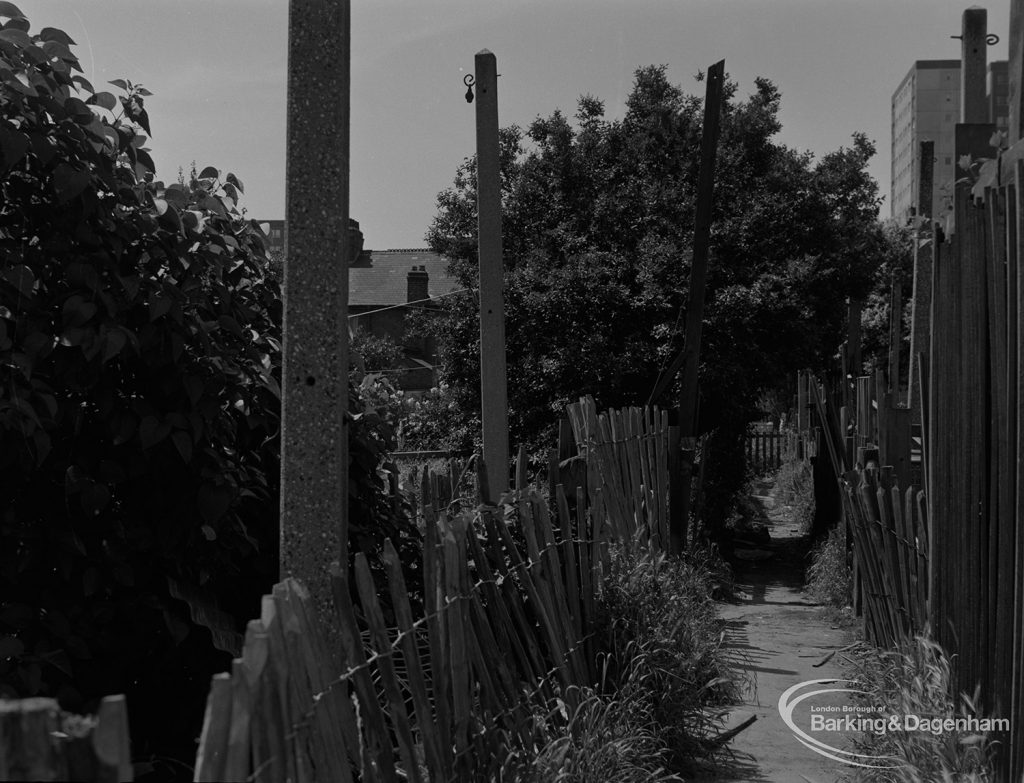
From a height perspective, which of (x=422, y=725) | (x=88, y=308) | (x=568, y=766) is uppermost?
(x=88, y=308)

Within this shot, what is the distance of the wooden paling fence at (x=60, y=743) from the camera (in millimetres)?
1357

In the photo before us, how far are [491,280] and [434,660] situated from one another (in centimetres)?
519

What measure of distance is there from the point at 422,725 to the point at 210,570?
1.15 m

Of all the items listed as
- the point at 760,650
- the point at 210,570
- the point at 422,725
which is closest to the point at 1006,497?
the point at 422,725

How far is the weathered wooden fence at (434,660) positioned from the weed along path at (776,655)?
95 centimetres

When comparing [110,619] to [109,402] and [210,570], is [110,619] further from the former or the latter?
[109,402]

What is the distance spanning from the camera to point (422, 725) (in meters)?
3.13

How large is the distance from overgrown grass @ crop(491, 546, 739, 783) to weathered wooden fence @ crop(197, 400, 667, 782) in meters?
0.09

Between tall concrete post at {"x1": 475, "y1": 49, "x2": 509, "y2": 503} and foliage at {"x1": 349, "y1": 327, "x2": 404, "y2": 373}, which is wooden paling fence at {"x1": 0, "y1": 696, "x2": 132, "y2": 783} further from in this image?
foliage at {"x1": 349, "y1": 327, "x2": 404, "y2": 373}

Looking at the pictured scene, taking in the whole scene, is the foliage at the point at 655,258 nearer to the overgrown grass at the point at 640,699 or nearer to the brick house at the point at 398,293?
the overgrown grass at the point at 640,699

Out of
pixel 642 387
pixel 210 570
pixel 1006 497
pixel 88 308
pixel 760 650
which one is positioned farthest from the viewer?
pixel 642 387

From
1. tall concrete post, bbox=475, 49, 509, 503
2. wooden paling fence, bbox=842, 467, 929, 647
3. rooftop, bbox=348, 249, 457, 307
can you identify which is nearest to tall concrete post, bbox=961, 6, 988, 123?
tall concrete post, bbox=475, 49, 509, 503

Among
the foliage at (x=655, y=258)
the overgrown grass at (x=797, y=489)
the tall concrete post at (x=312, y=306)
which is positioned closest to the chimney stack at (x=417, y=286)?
the overgrown grass at (x=797, y=489)

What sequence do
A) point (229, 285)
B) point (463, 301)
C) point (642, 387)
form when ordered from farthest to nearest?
point (463, 301), point (642, 387), point (229, 285)
